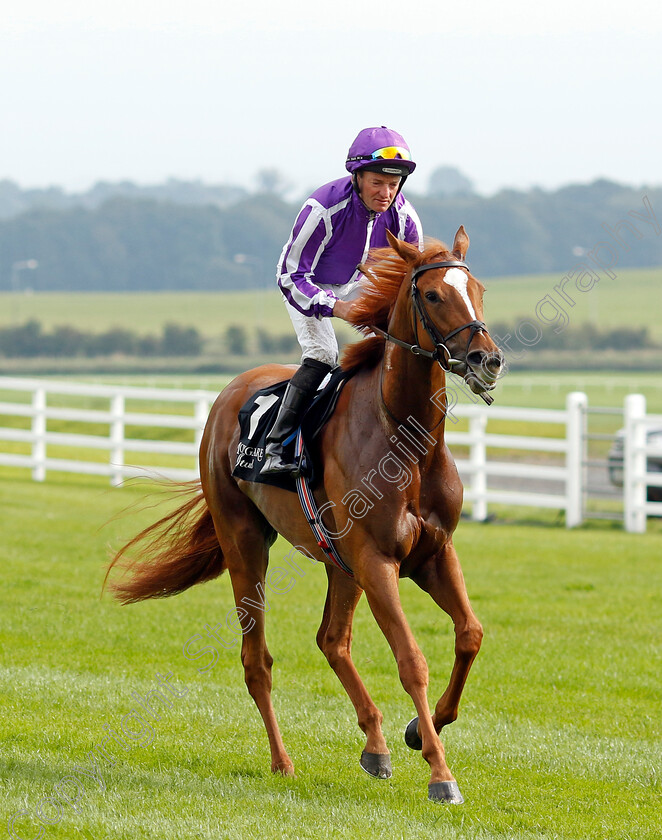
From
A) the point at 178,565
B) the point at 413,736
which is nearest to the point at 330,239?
the point at 178,565

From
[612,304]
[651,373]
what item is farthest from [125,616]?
[612,304]

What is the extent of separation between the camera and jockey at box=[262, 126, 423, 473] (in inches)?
187

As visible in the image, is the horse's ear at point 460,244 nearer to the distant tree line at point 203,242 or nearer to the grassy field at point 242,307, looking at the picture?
the grassy field at point 242,307

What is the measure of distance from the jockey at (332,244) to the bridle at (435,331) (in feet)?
1.50

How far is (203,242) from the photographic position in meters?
136

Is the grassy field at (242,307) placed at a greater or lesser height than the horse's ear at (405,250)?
greater

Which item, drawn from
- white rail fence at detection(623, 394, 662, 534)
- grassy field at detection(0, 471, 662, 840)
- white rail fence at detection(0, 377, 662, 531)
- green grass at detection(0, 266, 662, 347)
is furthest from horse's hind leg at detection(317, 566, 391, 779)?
green grass at detection(0, 266, 662, 347)

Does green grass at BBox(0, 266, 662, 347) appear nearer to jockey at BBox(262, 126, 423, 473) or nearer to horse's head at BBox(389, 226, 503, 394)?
jockey at BBox(262, 126, 423, 473)

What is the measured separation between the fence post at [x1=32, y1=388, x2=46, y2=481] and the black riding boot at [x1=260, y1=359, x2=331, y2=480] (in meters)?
12.7

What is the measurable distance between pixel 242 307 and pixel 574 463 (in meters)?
95.0

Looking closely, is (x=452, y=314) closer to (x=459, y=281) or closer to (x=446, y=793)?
(x=459, y=281)

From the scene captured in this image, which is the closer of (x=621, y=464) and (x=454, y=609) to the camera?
(x=454, y=609)

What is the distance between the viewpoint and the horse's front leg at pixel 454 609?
4.46 meters

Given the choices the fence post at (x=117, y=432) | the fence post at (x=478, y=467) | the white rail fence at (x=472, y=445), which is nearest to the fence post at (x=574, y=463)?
the white rail fence at (x=472, y=445)
